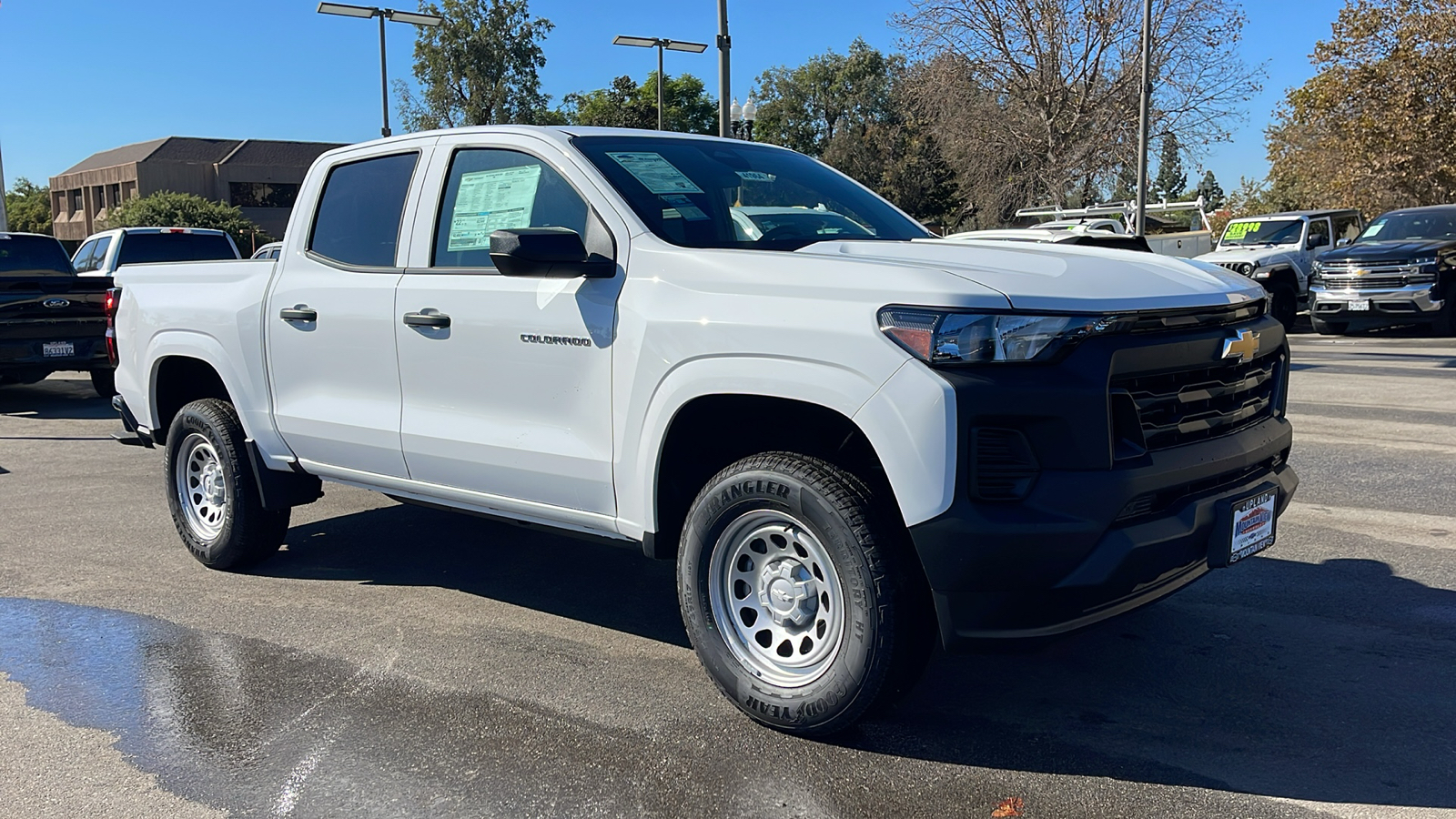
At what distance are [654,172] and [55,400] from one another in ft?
38.4

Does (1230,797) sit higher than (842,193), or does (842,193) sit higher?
(842,193)

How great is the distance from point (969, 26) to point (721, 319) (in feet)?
107

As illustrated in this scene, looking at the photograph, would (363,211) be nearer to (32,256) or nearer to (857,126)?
(32,256)

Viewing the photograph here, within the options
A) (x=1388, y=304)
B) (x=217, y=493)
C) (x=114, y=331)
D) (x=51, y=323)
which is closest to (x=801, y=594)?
(x=217, y=493)

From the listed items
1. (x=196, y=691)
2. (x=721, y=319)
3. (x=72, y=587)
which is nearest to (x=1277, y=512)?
(x=721, y=319)

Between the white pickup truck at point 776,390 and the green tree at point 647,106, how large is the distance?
173 feet

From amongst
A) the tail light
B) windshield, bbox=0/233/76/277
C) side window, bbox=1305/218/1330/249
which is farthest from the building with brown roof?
the tail light

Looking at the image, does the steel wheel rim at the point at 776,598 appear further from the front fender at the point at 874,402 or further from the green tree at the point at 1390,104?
the green tree at the point at 1390,104

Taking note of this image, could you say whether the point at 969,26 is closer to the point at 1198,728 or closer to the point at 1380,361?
the point at 1380,361

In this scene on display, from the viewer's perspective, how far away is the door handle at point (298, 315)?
16.7ft

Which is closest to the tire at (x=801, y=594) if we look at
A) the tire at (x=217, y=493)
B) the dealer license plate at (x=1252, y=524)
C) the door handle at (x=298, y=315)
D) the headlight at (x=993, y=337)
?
the headlight at (x=993, y=337)

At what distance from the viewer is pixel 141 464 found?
896 centimetres

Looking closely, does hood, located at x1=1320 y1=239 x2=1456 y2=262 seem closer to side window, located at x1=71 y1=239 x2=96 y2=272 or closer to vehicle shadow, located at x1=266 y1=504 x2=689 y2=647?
vehicle shadow, located at x1=266 y1=504 x2=689 y2=647

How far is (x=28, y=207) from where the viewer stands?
83.1 meters
